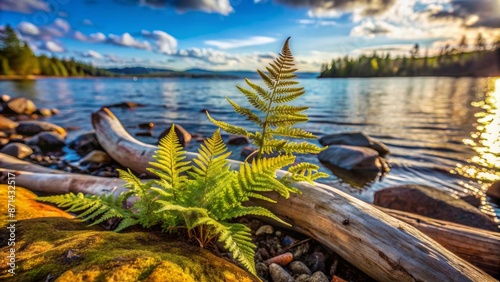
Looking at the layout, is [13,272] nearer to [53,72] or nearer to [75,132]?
[75,132]

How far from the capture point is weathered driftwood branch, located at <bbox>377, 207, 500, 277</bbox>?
10.5 ft

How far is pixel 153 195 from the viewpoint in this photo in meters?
2.65

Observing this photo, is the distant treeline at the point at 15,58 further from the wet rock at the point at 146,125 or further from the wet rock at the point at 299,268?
the wet rock at the point at 299,268

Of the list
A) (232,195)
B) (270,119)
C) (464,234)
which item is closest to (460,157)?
(464,234)

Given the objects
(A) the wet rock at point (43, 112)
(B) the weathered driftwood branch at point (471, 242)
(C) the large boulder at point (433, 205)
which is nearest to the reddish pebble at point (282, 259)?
(B) the weathered driftwood branch at point (471, 242)

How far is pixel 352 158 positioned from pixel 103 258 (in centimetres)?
879

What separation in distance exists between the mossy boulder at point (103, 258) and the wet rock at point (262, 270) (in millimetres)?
755

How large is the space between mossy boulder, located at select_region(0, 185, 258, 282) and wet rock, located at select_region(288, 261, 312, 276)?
104 cm

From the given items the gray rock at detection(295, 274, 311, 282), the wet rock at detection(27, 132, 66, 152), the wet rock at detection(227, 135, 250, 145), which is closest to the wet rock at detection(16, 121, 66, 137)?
the wet rock at detection(27, 132, 66, 152)

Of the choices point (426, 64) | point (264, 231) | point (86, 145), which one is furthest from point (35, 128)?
point (426, 64)

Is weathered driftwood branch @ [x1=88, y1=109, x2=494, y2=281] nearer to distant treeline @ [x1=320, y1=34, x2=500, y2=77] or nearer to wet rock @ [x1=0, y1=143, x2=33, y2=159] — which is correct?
wet rock @ [x1=0, y1=143, x2=33, y2=159]

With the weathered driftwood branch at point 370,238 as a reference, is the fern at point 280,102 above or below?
above

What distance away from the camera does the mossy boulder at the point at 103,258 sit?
5.37ft

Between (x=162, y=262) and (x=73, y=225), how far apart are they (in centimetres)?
158
